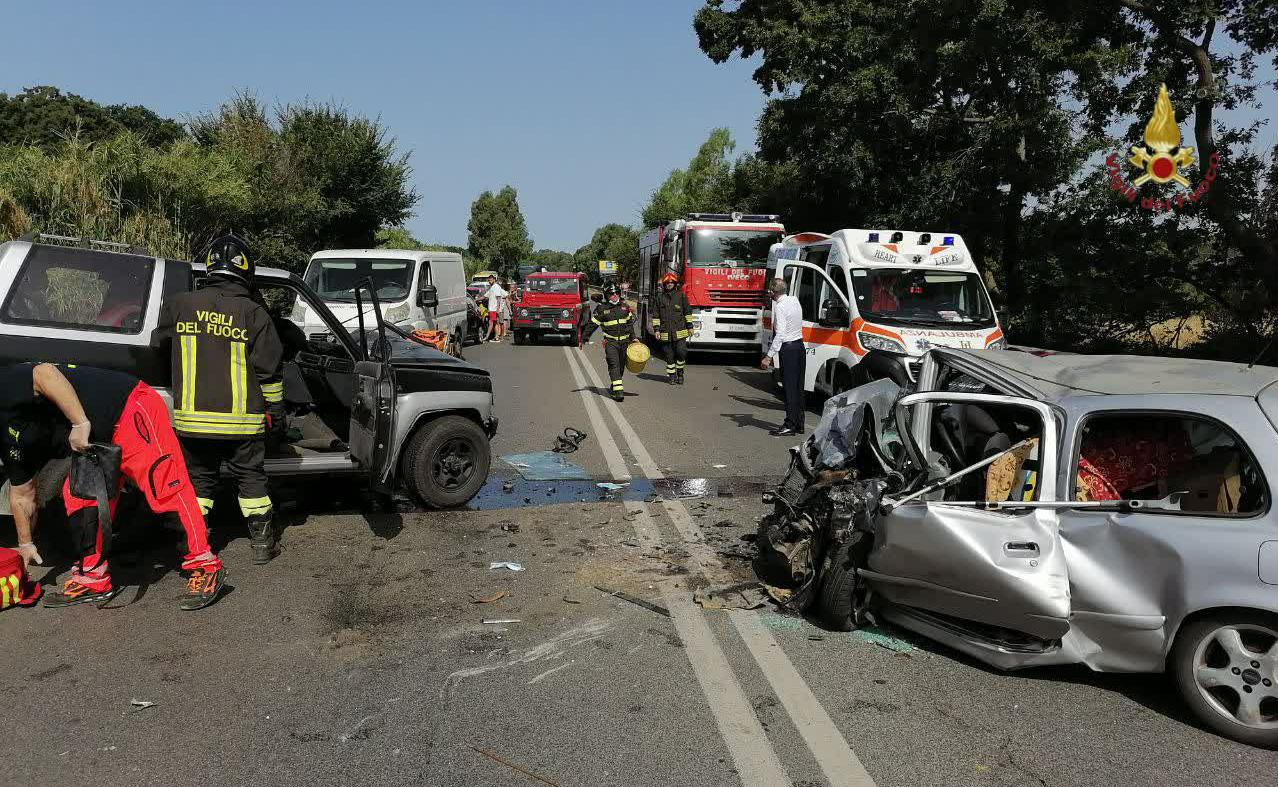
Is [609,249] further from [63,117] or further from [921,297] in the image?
[921,297]

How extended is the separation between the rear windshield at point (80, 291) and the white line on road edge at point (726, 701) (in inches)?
145

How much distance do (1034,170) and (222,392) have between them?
650 inches

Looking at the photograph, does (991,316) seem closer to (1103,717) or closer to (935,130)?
(1103,717)

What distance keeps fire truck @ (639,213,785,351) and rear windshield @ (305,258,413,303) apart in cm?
619

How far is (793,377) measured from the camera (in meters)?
10.7

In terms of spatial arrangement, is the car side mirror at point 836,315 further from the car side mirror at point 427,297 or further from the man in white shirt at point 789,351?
the car side mirror at point 427,297

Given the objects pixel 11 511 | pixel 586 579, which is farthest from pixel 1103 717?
pixel 11 511

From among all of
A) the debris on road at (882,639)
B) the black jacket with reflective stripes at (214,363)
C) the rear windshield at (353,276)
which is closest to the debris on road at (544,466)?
the black jacket with reflective stripes at (214,363)

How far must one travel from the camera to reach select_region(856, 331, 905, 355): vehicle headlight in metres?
10.9

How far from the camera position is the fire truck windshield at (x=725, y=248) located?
19188mm

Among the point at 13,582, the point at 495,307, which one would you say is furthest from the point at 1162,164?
the point at 13,582

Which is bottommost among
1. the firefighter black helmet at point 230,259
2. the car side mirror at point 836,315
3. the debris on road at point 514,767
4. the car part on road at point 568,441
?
the debris on road at point 514,767

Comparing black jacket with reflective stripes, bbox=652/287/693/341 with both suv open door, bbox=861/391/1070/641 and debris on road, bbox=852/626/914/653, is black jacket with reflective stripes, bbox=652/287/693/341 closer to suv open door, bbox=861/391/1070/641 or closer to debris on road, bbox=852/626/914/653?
debris on road, bbox=852/626/914/653

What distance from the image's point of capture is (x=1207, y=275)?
626 inches
